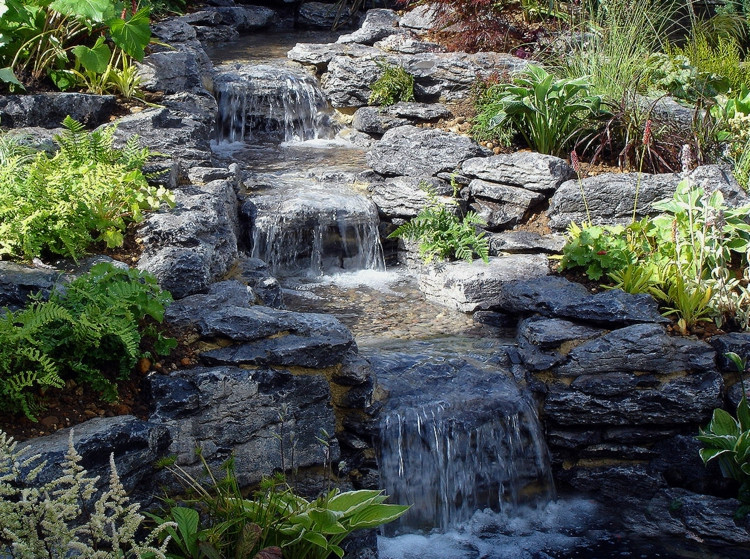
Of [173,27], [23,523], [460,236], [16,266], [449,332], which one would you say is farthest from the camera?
[173,27]

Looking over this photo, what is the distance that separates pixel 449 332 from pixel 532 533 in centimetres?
171

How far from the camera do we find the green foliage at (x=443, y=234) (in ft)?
22.4

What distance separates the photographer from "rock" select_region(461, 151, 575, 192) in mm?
7148

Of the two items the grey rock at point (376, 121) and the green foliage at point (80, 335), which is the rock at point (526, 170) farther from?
the green foliage at point (80, 335)

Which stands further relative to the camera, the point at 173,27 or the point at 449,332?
the point at 173,27

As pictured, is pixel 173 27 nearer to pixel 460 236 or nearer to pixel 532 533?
pixel 460 236

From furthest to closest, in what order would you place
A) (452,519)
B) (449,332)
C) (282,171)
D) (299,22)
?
(299,22)
(282,171)
(449,332)
(452,519)

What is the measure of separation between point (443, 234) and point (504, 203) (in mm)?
783

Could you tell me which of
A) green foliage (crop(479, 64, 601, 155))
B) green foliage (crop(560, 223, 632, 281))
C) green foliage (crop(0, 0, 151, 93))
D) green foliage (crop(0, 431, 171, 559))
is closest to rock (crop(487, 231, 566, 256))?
green foliage (crop(560, 223, 632, 281))

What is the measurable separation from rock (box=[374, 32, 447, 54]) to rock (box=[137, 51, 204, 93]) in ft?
8.54

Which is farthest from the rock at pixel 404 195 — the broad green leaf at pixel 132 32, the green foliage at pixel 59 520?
the green foliage at pixel 59 520

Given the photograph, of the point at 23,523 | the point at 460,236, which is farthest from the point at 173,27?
the point at 23,523

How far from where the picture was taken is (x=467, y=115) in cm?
871

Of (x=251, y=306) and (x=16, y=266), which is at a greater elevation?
(x=16, y=266)
